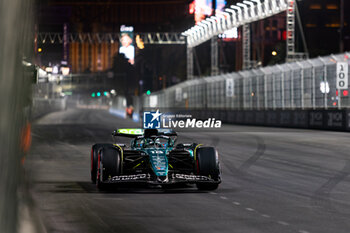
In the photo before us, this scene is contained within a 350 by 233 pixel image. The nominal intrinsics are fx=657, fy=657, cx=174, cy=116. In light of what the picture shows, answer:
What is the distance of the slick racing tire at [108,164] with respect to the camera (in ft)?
36.7

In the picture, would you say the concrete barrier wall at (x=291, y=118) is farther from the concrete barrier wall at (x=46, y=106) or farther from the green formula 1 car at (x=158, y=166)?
the green formula 1 car at (x=158, y=166)

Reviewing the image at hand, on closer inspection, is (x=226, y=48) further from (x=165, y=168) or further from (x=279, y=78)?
(x=165, y=168)

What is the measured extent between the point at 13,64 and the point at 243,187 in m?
10.6

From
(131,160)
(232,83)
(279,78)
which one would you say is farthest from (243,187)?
(232,83)

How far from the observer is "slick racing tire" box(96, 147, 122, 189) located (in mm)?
11188

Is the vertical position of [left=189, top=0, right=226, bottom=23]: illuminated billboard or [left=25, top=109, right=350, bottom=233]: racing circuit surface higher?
[left=189, top=0, right=226, bottom=23]: illuminated billboard

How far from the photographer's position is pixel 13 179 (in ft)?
6.95

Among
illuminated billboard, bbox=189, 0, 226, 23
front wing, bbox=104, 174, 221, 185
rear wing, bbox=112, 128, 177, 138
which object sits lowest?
front wing, bbox=104, 174, 221, 185

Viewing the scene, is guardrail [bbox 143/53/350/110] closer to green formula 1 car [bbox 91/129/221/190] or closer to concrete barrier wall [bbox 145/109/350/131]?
concrete barrier wall [bbox 145/109/350/131]

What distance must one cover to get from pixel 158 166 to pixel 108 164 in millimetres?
857

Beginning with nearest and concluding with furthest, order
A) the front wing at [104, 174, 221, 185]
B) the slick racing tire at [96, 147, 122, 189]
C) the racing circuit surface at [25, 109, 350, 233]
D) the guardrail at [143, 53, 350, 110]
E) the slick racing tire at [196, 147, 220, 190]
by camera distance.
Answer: the racing circuit surface at [25, 109, 350, 233], the front wing at [104, 174, 221, 185], the slick racing tire at [96, 147, 122, 189], the slick racing tire at [196, 147, 220, 190], the guardrail at [143, 53, 350, 110]

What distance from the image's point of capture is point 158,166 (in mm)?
11117

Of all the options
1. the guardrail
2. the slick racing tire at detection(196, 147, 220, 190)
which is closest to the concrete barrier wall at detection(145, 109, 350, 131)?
the guardrail

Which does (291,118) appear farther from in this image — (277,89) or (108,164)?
(108,164)
